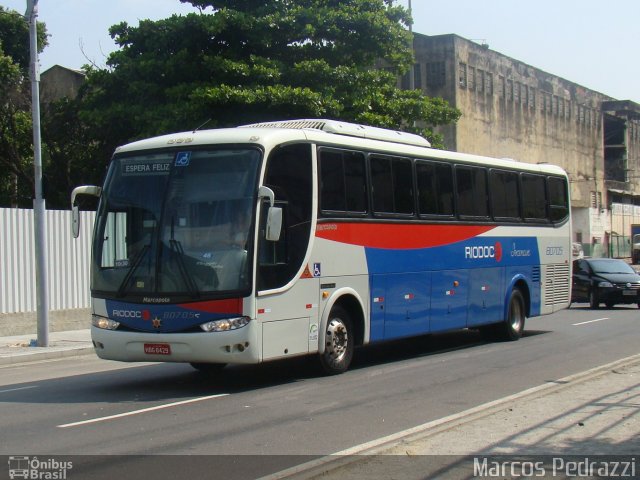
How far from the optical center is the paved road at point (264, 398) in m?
8.55

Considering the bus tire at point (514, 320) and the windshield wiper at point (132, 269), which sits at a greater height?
the windshield wiper at point (132, 269)

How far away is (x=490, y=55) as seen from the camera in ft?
170

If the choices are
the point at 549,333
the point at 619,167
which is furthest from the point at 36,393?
the point at 619,167

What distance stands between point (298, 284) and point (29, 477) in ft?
18.8

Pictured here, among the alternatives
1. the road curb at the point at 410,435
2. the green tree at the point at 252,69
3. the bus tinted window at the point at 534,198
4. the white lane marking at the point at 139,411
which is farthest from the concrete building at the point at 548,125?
the white lane marking at the point at 139,411

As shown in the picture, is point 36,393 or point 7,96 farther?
point 7,96

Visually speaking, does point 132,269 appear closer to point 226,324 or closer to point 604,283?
point 226,324

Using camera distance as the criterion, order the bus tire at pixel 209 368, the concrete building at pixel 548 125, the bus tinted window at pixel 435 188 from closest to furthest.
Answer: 1. the bus tire at pixel 209 368
2. the bus tinted window at pixel 435 188
3. the concrete building at pixel 548 125

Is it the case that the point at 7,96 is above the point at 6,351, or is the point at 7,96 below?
above

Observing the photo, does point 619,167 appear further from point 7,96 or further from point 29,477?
point 29,477

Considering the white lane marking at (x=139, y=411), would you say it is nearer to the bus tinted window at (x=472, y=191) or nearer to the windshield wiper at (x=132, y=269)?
the windshield wiper at (x=132, y=269)

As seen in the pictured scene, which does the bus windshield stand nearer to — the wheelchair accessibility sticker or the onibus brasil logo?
the wheelchair accessibility sticker

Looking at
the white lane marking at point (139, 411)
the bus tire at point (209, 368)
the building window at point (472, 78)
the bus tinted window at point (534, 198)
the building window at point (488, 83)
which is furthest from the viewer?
the building window at point (488, 83)

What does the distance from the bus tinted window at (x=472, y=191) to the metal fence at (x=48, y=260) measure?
10.2 meters
